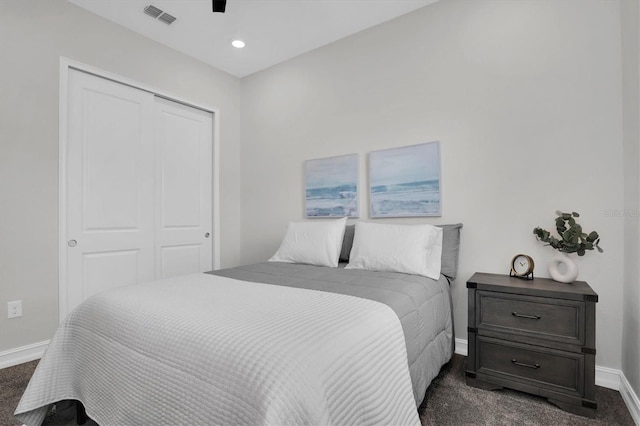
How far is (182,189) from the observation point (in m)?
3.50

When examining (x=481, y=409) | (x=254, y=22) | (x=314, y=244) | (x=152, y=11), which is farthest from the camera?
(x=254, y=22)

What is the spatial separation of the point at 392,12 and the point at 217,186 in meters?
2.52

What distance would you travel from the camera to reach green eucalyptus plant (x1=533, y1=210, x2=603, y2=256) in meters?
1.95

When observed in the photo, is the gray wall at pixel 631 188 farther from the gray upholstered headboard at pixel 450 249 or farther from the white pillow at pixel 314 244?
the white pillow at pixel 314 244

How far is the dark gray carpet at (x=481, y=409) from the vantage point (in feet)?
5.38

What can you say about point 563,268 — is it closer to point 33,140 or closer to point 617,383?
point 617,383

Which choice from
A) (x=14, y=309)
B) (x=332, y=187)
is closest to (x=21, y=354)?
(x=14, y=309)

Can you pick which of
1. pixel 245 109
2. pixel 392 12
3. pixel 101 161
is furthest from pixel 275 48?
pixel 101 161

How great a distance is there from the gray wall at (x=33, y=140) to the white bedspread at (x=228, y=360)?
3.94 feet

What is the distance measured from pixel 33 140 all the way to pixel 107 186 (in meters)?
0.60

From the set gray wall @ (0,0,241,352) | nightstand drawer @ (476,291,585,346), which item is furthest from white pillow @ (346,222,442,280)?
gray wall @ (0,0,241,352)

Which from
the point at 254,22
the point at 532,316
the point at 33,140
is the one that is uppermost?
the point at 254,22

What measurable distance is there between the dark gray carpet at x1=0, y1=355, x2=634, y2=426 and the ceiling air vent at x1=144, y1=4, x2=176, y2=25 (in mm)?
2935

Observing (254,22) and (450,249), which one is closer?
(450,249)
